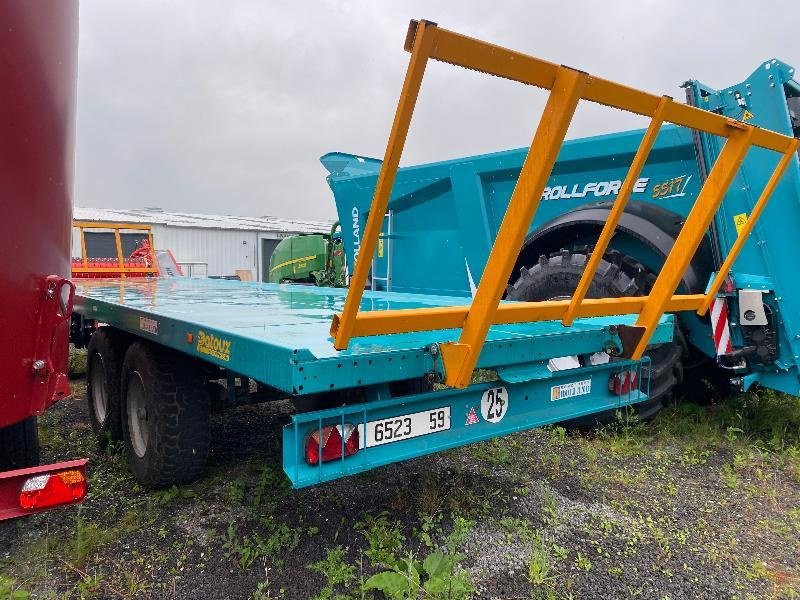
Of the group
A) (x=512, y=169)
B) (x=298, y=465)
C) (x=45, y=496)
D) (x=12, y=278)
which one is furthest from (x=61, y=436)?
(x=512, y=169)

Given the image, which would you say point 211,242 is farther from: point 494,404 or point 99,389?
point 494,404

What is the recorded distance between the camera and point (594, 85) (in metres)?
1.97

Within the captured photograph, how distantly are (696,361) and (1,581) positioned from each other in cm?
439

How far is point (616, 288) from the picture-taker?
3758mm

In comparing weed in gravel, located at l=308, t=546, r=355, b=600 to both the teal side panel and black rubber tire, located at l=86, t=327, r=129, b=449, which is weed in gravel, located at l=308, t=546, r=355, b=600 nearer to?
black rubber tire, located at l=86, t=327, r=129, b=449

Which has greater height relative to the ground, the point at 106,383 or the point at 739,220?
the point at 739,220

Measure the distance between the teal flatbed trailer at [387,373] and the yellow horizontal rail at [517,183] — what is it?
0.17 metres

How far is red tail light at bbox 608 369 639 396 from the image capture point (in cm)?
306

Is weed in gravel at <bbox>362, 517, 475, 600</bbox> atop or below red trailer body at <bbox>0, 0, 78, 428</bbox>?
below

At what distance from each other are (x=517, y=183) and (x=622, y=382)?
5.23ft

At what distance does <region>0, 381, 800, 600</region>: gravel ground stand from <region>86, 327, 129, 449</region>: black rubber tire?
0.20m

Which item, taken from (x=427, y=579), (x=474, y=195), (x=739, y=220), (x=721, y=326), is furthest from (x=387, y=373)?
(x=474, y=195)

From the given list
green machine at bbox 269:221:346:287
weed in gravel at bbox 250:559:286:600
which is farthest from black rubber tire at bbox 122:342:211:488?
green machine at bbox 269:221:346:287

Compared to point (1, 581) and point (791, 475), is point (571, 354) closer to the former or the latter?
point (791, 475)
